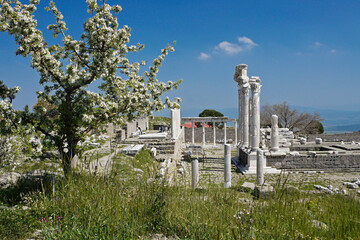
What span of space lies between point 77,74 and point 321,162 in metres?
14.5

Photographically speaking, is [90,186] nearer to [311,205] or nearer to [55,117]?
[55,117]

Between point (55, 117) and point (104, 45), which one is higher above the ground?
point (104, 45)

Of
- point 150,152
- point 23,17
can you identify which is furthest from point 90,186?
point 150,152

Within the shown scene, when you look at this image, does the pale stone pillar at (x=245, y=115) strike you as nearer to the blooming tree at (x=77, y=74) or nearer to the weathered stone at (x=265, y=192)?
the weathered stone at (x=265, y=192)

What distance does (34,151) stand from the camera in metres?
4.47

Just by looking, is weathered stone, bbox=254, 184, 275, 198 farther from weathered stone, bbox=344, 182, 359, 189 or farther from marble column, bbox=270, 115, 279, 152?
marble column, bbox=270, 115, 279, 152

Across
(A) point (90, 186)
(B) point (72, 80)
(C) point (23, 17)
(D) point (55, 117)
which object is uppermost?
(C) point (23, 17)

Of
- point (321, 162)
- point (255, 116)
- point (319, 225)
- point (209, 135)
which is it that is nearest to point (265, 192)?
point (319, 225)

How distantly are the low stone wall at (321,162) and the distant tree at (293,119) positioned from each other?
26.0 m

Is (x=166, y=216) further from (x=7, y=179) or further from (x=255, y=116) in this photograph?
(x=255, y=116)

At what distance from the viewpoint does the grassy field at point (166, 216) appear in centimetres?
334

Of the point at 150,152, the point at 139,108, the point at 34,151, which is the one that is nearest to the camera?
the point at 34,151

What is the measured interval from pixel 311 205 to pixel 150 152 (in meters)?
9.80

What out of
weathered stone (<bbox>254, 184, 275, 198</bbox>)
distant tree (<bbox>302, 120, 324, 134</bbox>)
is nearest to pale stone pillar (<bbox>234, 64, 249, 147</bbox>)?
weathered stone (<bbox>254, 184, 275, 198</bbox>)
